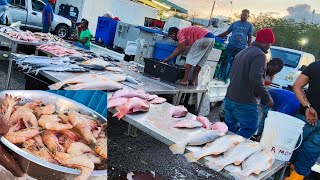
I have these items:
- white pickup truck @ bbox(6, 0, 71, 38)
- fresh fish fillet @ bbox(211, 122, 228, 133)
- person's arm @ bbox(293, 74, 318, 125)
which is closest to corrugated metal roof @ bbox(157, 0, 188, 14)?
white pickup truck @ bbox(6, 0, 71, 38)

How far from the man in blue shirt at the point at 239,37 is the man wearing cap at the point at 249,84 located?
3692mm

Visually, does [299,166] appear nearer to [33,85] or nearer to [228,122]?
[228,122]

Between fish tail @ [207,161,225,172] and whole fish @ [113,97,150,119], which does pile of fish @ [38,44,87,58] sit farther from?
fish tail @ [207,161,225,172]

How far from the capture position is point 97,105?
1.70 metres

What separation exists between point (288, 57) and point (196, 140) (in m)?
12.6

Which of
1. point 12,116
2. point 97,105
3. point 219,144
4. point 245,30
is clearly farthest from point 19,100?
point 245,30

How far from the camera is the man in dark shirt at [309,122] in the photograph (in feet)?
12.8

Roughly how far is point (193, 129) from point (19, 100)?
194cm

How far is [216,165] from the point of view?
2447 mm

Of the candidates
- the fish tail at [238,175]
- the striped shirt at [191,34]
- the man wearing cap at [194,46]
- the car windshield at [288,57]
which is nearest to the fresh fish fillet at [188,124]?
the fish tail at [238,175]

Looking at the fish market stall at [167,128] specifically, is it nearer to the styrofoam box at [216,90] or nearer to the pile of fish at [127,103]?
the pile of fish at [127,103]

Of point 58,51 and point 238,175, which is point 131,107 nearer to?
point 238,175

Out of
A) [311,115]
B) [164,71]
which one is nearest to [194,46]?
[164,71]

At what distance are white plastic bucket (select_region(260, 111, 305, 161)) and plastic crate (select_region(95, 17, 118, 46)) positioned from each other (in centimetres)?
696
